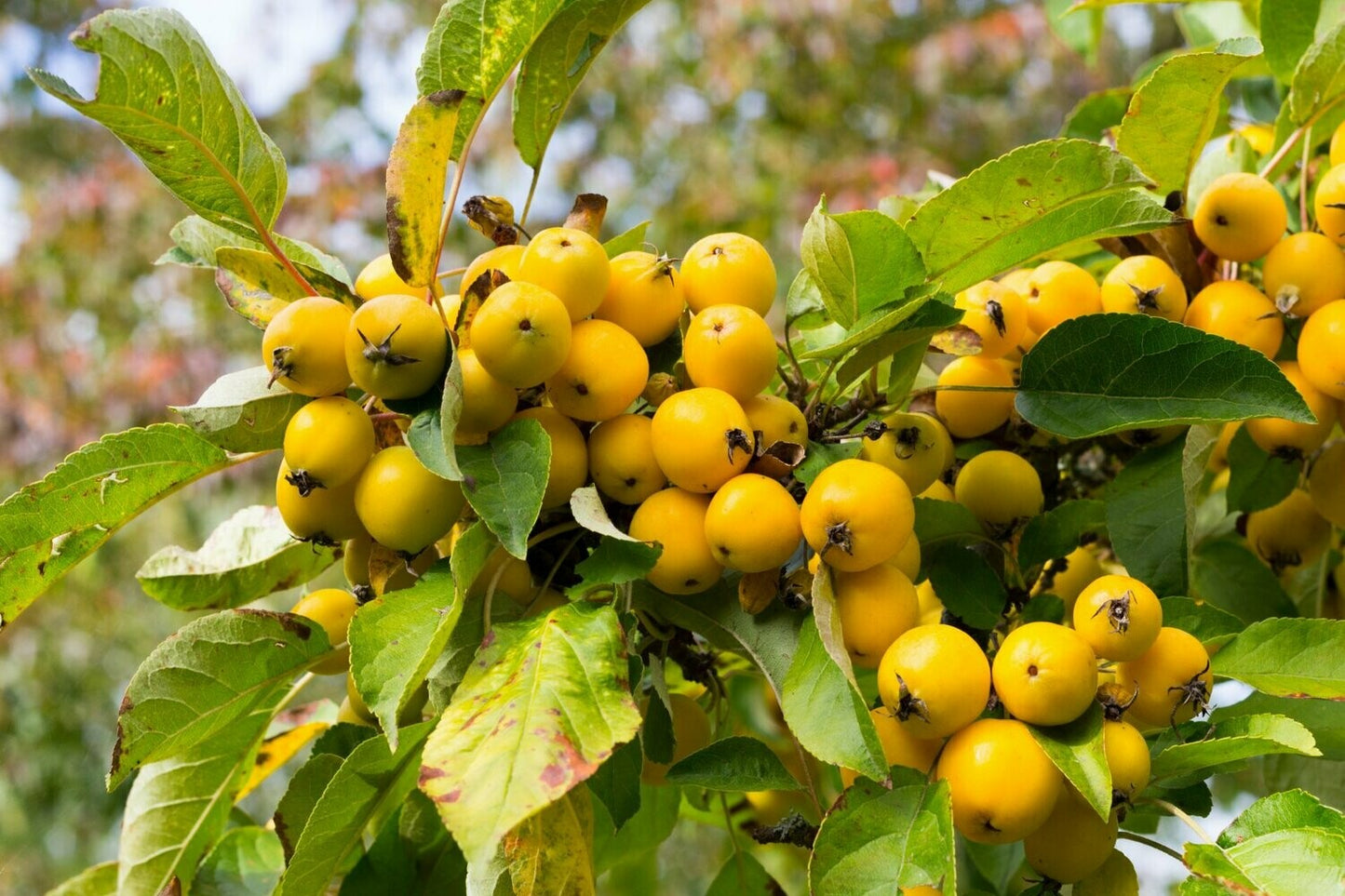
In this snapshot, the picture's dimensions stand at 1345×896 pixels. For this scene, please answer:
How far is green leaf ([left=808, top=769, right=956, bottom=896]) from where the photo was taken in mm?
740

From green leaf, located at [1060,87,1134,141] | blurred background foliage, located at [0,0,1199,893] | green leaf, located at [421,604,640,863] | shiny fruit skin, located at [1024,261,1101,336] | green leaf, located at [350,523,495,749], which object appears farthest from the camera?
blurred background foliage, located at [0,0,1199,893]

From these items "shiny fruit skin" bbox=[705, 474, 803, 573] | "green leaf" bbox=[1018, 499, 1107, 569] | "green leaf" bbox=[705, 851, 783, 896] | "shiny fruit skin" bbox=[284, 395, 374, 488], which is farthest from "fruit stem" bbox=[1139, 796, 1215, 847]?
"shiny fruit skin" bbox=[284, 395, 374, 488]

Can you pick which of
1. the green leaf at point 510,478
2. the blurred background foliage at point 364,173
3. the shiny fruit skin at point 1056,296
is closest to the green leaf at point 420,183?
the green leaf at point 510,478

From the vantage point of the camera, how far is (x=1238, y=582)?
1.22 metres

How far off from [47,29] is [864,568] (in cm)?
831

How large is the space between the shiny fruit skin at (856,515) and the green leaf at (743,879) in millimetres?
510

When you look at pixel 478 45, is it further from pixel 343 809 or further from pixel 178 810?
pixel 178 810

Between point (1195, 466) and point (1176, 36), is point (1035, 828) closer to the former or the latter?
point (1195, 466)

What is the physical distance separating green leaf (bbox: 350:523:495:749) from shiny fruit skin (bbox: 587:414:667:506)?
0.11m

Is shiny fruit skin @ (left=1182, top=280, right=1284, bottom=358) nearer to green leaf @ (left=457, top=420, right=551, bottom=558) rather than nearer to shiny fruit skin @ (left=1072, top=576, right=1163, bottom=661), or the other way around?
shiny fruit skin @ (left=1072, top=576, right=1163, bottom=661)

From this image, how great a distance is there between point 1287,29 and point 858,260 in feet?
2.12

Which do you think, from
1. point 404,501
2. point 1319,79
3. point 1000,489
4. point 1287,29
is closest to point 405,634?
point 404,501

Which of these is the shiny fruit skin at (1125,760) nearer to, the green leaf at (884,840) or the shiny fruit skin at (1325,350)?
the green leaf at (884,840)

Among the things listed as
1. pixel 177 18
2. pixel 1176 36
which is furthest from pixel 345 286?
pixel 1176 36
